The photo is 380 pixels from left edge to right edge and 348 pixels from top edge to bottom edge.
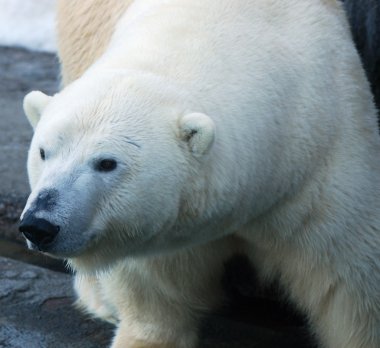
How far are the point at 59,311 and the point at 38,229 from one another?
3.57 ft

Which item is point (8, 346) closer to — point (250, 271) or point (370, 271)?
point (250, 271)

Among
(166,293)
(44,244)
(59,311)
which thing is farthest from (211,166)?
(59,311)

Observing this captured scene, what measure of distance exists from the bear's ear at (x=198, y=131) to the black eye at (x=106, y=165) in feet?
0.50

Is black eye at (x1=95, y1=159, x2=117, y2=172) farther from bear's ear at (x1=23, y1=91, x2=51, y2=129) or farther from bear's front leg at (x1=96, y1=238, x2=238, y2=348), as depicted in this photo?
bear's front leg at (x1=96, y1=238, x2=238, y2=348)

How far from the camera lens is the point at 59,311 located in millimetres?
3076

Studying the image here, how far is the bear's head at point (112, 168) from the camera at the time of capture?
206 cm

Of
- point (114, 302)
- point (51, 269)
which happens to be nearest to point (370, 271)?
point (114, 302)

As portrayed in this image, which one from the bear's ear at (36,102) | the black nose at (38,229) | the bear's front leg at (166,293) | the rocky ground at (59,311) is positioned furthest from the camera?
the rocky ground at (59,311)

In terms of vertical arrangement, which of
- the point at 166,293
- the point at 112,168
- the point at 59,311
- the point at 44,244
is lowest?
the point at 59,311

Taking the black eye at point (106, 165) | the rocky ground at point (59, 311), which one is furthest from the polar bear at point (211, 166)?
the rocky ground at point (59, 311)

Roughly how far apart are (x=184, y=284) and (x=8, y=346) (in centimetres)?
50

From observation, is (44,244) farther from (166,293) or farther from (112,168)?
(166,293)

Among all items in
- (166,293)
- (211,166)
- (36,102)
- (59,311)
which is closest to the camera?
(211,166)

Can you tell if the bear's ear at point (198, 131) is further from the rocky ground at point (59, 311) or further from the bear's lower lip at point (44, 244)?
the rocky ground at point (59, 311)
